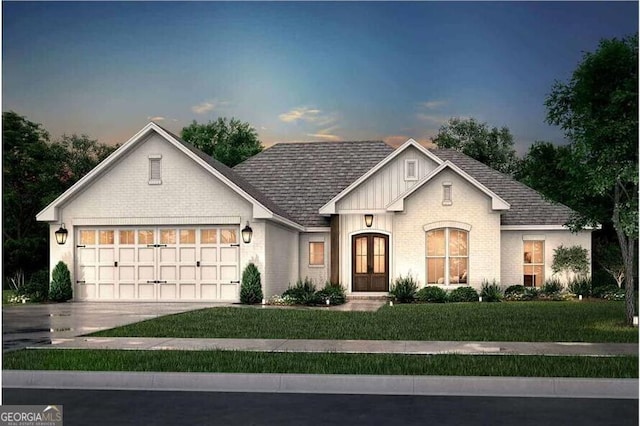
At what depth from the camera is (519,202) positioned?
3509 cm

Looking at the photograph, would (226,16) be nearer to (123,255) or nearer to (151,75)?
(151,75)

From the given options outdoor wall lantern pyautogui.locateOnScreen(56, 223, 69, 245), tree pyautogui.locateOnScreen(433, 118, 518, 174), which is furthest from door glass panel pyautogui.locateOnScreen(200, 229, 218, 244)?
tree pyautogui.locateOnScreen(433, 118, 518, 174)

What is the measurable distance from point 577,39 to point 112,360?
33810 mm

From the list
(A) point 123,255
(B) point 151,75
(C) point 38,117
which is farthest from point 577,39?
(C) point 38,117

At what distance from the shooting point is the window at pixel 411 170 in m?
34.2

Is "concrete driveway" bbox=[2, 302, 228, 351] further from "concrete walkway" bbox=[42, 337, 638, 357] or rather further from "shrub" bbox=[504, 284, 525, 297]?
"shrub" bbox=[504, 284, 525, 297]

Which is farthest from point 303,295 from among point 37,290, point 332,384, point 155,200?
point 332,384

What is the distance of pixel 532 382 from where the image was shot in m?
11.7

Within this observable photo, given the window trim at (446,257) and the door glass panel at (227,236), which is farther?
the window trim at (446,257)

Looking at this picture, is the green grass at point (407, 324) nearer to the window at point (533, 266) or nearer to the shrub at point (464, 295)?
the shrub at point (464, 295)

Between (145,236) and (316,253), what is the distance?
715 cm

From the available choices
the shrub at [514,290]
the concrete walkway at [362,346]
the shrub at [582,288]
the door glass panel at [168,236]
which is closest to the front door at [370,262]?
the shrub at [514,290]

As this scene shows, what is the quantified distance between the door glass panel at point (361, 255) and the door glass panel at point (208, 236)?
605 centimetres

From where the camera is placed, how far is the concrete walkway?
14.8 m
